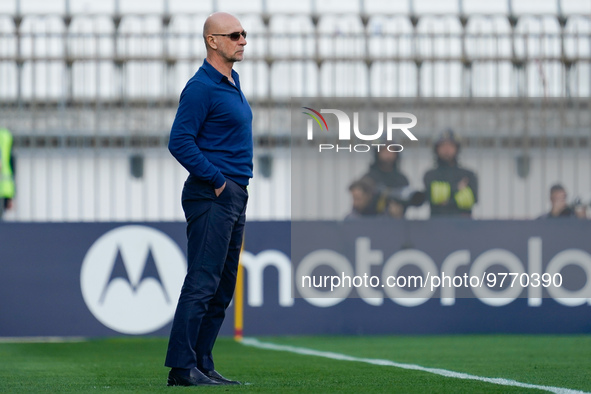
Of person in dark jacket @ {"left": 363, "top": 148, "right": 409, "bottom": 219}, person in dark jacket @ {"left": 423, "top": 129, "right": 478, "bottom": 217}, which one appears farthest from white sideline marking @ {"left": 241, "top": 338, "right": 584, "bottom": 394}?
person in dark jacket @ {"left": 423, "top": 129, "right": 478, "bottom": 217}

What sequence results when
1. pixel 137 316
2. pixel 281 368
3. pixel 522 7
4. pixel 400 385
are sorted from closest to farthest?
pixel 400 385 < pixel 281 368 < pixel 137 316 < pixel 522 7

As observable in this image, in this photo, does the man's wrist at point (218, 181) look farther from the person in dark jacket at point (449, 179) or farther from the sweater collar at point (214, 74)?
the person in dark jacket at point (449, 179)

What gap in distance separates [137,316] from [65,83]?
2.21 meters

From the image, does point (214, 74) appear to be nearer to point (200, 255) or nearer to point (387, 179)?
point (200, 255)

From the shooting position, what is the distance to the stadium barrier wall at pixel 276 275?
8.61 metres

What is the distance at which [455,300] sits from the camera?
8.80 meters

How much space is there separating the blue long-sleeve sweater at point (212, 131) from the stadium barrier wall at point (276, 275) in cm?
405

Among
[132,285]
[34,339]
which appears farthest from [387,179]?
[34,339]

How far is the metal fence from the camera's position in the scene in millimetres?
9125

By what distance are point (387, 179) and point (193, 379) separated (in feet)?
15.9

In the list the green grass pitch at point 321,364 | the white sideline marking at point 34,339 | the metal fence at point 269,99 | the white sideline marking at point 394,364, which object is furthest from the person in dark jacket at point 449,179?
the white sideline marking at point 34,339

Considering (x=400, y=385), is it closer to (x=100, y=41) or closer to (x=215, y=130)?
(x=215, y=130)

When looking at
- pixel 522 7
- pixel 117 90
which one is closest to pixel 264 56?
pixel 117 90

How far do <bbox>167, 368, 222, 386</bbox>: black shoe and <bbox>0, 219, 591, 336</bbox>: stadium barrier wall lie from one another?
401cm
